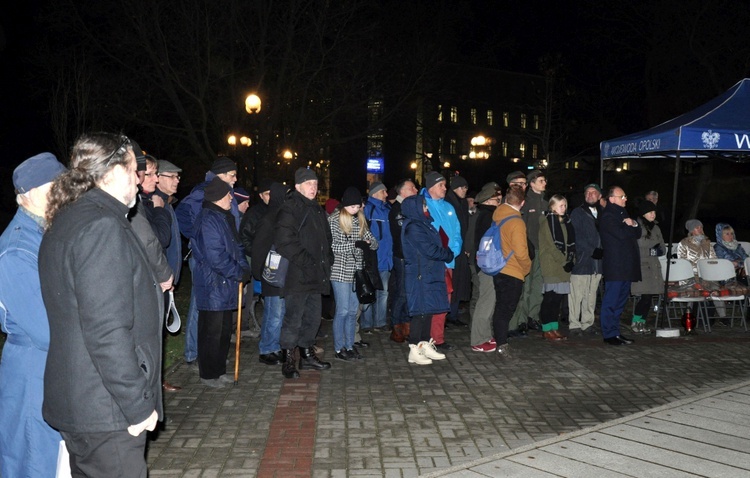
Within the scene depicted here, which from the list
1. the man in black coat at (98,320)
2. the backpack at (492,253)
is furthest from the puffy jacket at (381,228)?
the man in black coat at (98,320)

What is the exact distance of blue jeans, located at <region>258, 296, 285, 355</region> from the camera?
8102 millimetres

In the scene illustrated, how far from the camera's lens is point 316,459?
517 centimetres

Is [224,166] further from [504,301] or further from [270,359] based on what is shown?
[504,301]

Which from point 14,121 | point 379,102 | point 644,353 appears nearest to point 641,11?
point 379,102

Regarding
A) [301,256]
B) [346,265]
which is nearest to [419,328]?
[346,265]

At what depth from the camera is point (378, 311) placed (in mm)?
10172

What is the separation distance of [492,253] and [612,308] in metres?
2.00

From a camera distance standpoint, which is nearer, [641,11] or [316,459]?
A: [316,459]

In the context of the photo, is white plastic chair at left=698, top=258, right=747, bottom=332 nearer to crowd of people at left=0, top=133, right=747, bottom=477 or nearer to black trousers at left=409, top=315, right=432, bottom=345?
crowd of people at left=0, top=133, right=747, bottom=477

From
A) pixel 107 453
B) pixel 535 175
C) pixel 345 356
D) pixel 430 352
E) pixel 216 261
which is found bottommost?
pixel 345 356

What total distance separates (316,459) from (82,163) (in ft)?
9.72

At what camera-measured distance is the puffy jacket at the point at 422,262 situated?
8.04 m

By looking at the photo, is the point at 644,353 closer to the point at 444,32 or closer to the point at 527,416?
the point at 527,416

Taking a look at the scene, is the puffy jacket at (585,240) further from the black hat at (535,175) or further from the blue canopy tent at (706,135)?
the blue canopy tent at (706,135)
